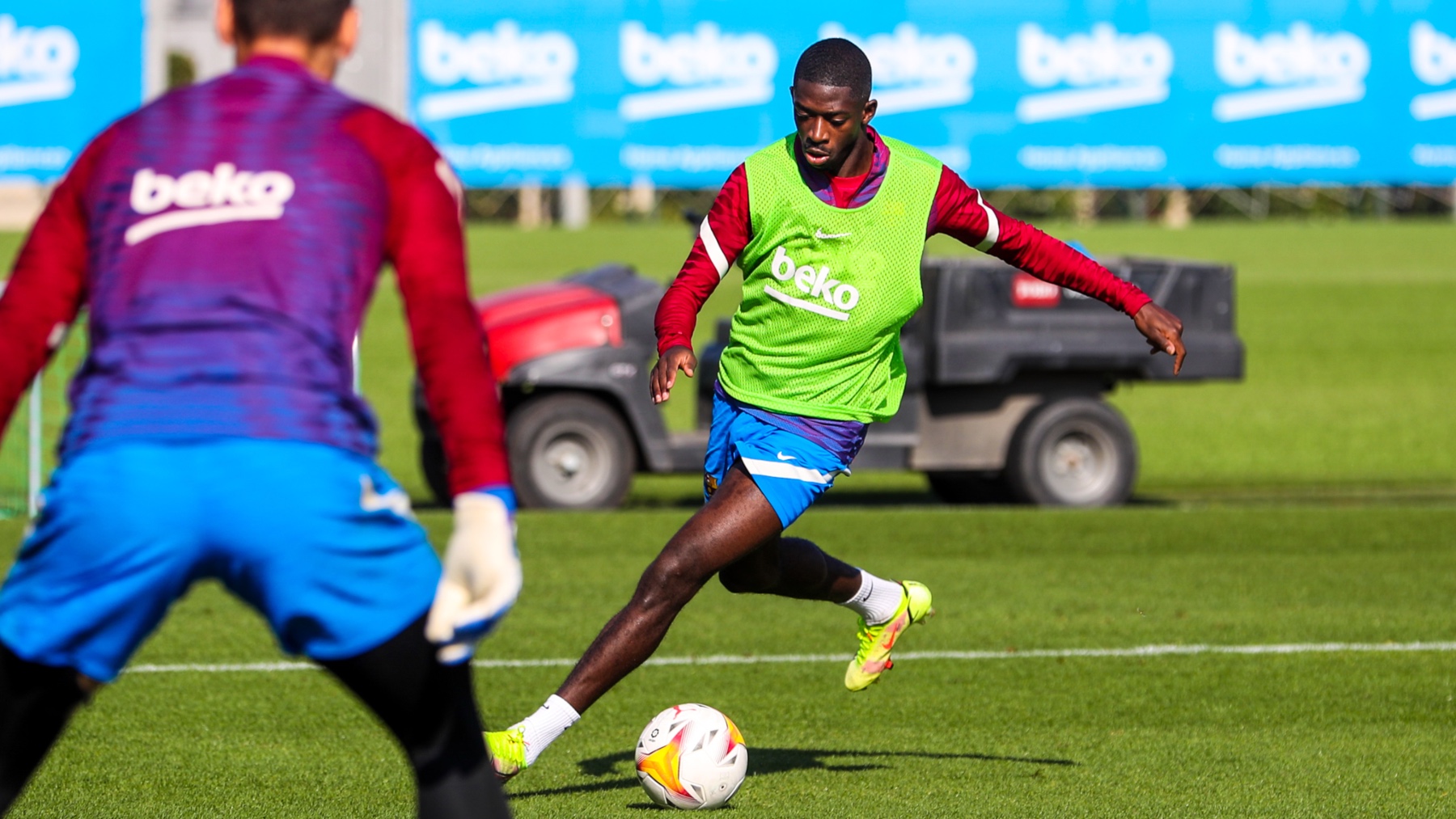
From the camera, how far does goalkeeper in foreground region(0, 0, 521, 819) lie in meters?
3.08

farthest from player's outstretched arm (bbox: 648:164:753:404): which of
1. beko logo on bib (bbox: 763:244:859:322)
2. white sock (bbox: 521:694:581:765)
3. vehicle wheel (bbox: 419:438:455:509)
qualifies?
vehicle wheel (bbox: 419:438:455:509)

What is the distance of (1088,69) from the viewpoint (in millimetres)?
21062

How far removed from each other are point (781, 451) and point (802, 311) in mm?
415

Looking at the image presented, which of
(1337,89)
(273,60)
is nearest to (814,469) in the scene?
(273,60)

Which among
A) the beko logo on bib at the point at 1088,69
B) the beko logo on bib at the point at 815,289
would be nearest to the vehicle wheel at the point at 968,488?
the beko logo on bib at the point at 1088,69

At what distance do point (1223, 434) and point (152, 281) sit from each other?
1713cm

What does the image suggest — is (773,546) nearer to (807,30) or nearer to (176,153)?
(176,153)

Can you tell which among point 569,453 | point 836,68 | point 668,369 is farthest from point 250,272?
point 569,453

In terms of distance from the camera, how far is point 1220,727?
6.73m

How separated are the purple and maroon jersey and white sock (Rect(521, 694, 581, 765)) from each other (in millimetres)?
2359

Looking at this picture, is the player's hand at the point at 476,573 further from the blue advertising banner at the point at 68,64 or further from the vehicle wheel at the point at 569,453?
the blue advertising banner at the point at 68,64

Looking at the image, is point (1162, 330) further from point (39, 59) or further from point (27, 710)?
point (39, 59)

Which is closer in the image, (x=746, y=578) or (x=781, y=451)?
(x=781, y=451)

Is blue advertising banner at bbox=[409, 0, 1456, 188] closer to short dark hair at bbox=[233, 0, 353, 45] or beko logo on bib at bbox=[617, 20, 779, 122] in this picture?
beko logo on bib at bbox=[617, 20, 779, 122]
